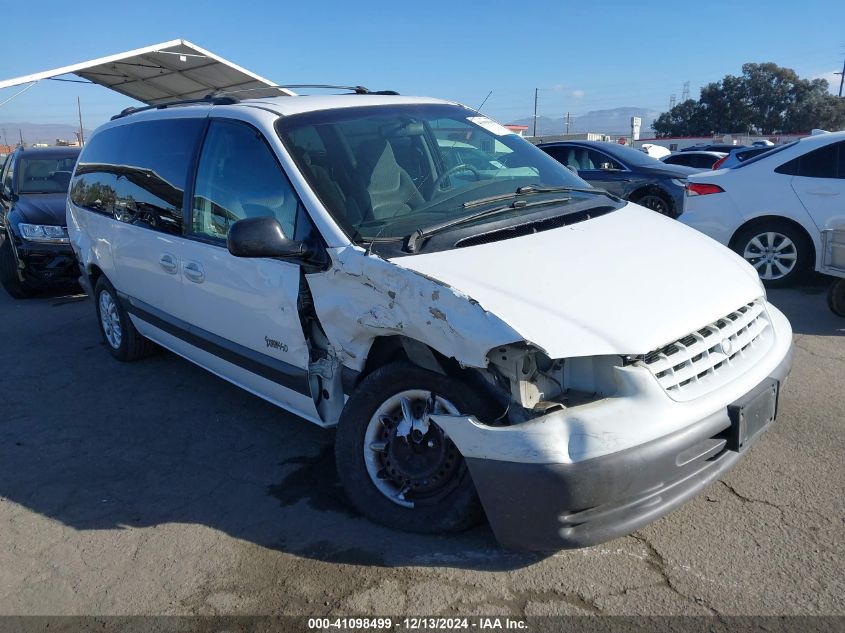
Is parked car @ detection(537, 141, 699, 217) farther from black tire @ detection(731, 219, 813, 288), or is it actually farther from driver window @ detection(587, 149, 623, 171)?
black tire @ detection(731, 219, 813, 288)

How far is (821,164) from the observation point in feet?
21.6

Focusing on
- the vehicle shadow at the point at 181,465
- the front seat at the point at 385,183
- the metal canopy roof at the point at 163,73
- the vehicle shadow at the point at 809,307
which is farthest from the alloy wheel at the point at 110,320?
the vehicle shadow at the point at 809,307

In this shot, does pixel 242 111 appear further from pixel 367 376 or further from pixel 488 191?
pixel 367 376

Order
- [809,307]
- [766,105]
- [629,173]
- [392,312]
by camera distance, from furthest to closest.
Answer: [766,105] → [629,173] → [809,307] → [392,312]

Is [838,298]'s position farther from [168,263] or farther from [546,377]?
[168,263]

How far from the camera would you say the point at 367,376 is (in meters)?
3.15

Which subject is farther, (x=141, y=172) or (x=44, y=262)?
(x=44, y=262)

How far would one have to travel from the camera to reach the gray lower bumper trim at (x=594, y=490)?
2.40 meters

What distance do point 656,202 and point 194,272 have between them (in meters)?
8.34

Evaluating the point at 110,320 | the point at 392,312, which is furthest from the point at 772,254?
the point at 110,320

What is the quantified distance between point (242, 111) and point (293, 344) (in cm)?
140

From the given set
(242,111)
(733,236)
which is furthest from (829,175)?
(242,111)

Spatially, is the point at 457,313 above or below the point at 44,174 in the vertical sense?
below

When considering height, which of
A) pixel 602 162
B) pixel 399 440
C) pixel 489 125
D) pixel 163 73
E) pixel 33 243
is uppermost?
pixel 163 73
